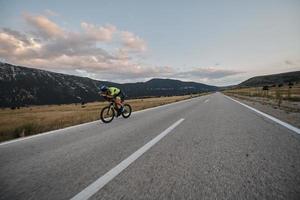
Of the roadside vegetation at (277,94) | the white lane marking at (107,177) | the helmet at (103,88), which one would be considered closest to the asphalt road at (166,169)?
the white lane marking at (107,177)

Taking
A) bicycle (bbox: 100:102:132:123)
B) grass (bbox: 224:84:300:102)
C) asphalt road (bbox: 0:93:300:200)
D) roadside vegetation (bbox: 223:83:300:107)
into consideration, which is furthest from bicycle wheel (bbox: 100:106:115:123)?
grass (bbox: 224:84:300:102)

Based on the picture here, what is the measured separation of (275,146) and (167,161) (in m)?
2.46

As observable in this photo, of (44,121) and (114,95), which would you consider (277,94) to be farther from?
(44,121)

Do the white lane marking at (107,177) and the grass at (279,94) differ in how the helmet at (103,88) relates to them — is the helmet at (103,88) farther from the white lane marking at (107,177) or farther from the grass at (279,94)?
the grass at (279,94)

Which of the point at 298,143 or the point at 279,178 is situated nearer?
the point at 279,178

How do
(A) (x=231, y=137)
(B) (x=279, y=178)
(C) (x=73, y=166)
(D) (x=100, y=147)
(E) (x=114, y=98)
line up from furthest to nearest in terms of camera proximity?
1. (E) (x=114, y=98)
2. (A) (x=231, y=137)
3. (D) (x=100, y=147)
4. (C) (x=73, y=166)
5. (B) (x=279, y=178)

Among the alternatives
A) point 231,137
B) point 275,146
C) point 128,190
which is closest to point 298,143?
point 275,146

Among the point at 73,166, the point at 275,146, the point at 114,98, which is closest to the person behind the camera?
the point at 73,166

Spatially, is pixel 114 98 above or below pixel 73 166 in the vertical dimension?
above

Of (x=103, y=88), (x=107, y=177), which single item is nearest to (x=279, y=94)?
(x=103, y=88)

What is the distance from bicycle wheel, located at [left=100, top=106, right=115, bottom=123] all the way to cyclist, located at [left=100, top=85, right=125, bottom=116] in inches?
17.2

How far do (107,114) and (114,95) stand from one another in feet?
3.49

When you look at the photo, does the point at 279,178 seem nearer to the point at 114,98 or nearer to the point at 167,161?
the point at 167,161

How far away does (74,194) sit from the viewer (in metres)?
2.76
